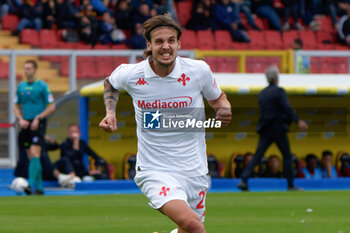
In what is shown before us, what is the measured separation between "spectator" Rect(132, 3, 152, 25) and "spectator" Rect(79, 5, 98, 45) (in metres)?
1.33

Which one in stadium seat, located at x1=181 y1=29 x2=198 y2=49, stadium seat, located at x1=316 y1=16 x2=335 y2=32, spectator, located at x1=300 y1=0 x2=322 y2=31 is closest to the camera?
stadium seat, located at x1=181 y1=29 x2=198 y2=49

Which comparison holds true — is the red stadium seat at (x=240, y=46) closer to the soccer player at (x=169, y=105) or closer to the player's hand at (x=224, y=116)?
the soccer player at (x=169, y=105)

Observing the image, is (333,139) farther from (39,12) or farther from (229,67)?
(39,12)

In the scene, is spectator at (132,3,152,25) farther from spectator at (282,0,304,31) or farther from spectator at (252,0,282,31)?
spectator at (282,0,304,31)

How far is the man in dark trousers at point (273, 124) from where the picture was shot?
1417 centimetres

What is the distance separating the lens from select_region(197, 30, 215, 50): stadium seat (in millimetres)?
23984

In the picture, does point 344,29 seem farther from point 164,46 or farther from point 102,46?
point 164,46

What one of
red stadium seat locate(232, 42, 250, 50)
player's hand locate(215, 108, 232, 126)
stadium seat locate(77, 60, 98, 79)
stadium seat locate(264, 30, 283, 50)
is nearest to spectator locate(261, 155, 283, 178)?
stadium seat locate(77, 60, 98, 79)

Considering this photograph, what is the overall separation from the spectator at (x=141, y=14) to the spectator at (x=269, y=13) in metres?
4.75

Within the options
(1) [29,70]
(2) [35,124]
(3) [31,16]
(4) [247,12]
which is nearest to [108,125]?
(2) [35,124]

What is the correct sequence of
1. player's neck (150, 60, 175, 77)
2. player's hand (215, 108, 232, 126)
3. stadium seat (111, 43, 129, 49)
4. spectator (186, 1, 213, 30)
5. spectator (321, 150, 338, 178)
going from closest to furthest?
player's hand (215, 108, 232, 126)
player's neck (150, 60, 175, 77)
spectator (321, 150, 338, 178)
stadium seat (111, 43, 129, 49)
spectator (186, 1, 213, 30)

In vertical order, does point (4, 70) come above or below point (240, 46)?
below

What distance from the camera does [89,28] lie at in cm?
2220

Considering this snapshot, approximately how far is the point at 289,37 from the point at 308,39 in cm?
89
